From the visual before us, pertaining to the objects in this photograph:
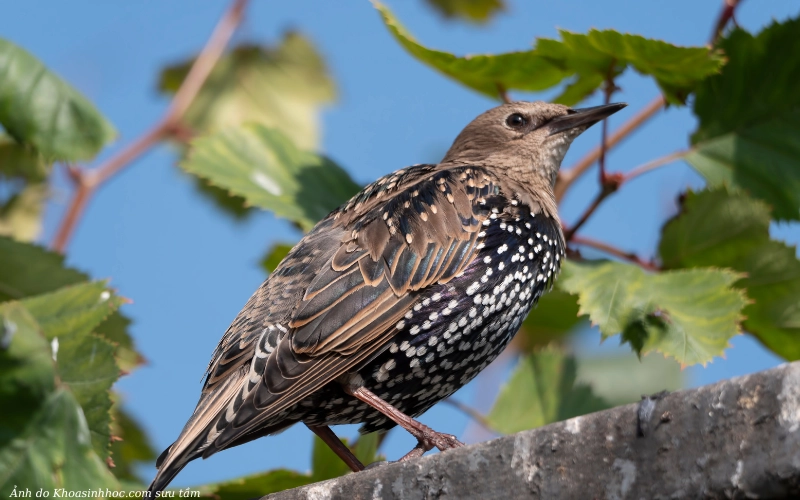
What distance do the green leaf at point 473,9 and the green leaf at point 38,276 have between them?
3295mm

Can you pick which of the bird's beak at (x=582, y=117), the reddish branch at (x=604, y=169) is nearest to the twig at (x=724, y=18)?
the reddish branch at (x=604, y=169)

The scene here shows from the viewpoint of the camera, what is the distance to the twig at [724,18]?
4.63 metres

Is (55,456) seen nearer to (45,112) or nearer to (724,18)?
(45,112)

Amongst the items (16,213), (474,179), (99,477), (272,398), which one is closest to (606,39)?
(474,179)

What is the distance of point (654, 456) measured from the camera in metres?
2.52

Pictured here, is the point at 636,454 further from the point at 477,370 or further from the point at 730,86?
the point at 730,86

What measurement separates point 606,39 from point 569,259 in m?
0.99

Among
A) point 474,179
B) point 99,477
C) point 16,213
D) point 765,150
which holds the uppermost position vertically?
point 765,150

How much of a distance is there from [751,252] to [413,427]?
5.70 ft

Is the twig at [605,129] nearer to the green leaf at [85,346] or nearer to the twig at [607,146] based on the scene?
the twig at [607,146]

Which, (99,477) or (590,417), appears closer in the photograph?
(590,417)

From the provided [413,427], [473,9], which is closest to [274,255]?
[413,427]

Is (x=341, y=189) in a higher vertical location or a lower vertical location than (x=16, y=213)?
higher

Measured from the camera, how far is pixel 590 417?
8.82 ft
